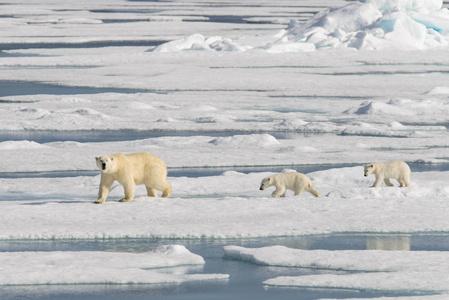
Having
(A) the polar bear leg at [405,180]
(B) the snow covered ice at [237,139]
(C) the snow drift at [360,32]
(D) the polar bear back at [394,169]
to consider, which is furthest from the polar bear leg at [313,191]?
(C) the snow drift at [360,32]

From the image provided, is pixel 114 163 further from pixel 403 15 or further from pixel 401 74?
pixel 403 15

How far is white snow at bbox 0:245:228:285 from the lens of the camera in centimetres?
453

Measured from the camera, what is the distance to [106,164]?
591 cm

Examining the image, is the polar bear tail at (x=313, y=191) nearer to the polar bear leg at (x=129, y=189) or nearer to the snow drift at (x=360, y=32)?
the polar bear leg at (x=129, y=189)

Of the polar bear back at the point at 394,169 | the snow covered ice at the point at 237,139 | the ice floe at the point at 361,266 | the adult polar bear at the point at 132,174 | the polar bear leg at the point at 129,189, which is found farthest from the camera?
the polar bear back at the point at 394,169

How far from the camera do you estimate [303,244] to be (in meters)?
5.45

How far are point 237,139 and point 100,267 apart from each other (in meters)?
5.41

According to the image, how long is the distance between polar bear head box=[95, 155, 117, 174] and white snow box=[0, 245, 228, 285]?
3.19 ft

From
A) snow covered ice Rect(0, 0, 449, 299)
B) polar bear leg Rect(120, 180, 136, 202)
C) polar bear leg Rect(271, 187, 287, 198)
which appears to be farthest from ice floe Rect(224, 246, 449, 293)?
polar bear leg Rect(271, 187, 287, 198)

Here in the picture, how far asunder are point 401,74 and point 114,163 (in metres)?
13.5

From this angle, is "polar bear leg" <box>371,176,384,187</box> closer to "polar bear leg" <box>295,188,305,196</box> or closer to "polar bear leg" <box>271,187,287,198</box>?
"polar bear leg" <box>295,188,305,196</box>

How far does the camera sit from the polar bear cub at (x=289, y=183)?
688cm

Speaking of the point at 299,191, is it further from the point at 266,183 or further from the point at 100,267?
the point at 100,267

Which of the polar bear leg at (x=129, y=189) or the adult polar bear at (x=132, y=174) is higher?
the adult polar bear at (x=132, y=174)
